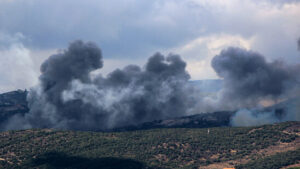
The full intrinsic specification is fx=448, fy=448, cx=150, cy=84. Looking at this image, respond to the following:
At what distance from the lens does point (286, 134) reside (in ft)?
619

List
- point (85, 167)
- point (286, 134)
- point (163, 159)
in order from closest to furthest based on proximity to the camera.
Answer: point (85, 167), point (163, 159), point (286, 134)

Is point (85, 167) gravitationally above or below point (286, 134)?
below

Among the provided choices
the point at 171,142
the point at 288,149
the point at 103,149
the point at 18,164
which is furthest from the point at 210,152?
the point at 18,164

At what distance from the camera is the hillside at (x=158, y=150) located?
542ft

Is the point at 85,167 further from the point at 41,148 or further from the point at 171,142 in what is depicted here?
the point at 171,142

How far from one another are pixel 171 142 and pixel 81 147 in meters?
37.8

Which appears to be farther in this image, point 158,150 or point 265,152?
point 158,150

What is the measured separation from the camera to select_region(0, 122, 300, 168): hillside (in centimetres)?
16525

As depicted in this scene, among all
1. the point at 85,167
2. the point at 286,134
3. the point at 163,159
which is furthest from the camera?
the point at 286,134

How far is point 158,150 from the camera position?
181500 mm

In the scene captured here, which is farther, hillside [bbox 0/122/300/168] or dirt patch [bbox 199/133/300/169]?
dirt patch [bbox 199/133/300/169]

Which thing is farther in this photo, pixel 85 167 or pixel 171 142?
pixel 171 142

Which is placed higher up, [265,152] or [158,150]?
[158,150]

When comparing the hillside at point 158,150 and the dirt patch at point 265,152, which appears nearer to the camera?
the hillside at point 158,150
